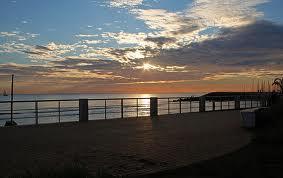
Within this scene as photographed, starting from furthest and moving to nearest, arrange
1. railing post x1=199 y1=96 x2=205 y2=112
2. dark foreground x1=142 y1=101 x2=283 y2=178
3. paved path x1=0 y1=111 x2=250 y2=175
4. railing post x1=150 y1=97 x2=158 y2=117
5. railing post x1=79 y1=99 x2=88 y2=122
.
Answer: railing post x1=199 y1=96 x2=205 y2=112
railing post x1=150 y1=97 x2=158 y2=117
railing post x1=79 y1=99 x2=88 y2=122
paved path x1=0 y1=111 x2=250 y2=175
dark foreground x1=142 y1=101 x2=283 y2=178

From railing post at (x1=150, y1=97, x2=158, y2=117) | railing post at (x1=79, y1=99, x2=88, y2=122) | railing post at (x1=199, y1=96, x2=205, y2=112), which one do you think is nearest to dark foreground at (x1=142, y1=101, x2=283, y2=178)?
railing post at (x1=79, y1=99, x2=88, y2=122)

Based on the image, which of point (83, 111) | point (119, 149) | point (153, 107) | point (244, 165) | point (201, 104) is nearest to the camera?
point (244, 165)

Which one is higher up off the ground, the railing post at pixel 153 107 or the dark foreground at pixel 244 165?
Answer: the railing post at pixel 153 107

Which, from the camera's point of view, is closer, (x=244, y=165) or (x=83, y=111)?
(x=244, y=165)

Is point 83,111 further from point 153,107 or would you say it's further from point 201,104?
point 201,104

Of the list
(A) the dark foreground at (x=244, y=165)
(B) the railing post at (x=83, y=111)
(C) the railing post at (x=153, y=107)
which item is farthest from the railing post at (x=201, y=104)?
(A) the dark foreground at (x=244, y=165)

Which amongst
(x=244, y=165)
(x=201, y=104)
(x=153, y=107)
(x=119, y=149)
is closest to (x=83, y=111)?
(x=153, y=107)

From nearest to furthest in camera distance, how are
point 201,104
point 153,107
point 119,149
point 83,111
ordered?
1. point 119,149
2. point 83,111
3. point 153,107
4. point 201,104

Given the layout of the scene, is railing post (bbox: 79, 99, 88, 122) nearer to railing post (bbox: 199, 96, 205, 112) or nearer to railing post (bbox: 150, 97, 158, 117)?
railing post (bbox: 150, 97, 158, 117)

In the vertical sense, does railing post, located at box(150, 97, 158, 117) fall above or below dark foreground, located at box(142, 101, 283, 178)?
above

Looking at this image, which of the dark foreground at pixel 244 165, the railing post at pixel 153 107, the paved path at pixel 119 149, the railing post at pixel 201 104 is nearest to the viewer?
the dark foreground at pixel 244 165

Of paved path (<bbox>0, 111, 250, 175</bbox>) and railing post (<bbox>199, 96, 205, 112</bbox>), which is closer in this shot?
paved path (<bbox>0, 111, 250, 175</bbox>)

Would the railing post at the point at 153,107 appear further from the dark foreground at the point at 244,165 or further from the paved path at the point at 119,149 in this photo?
the dark foreground at the point at 244,165

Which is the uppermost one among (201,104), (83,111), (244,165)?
(201,104)
